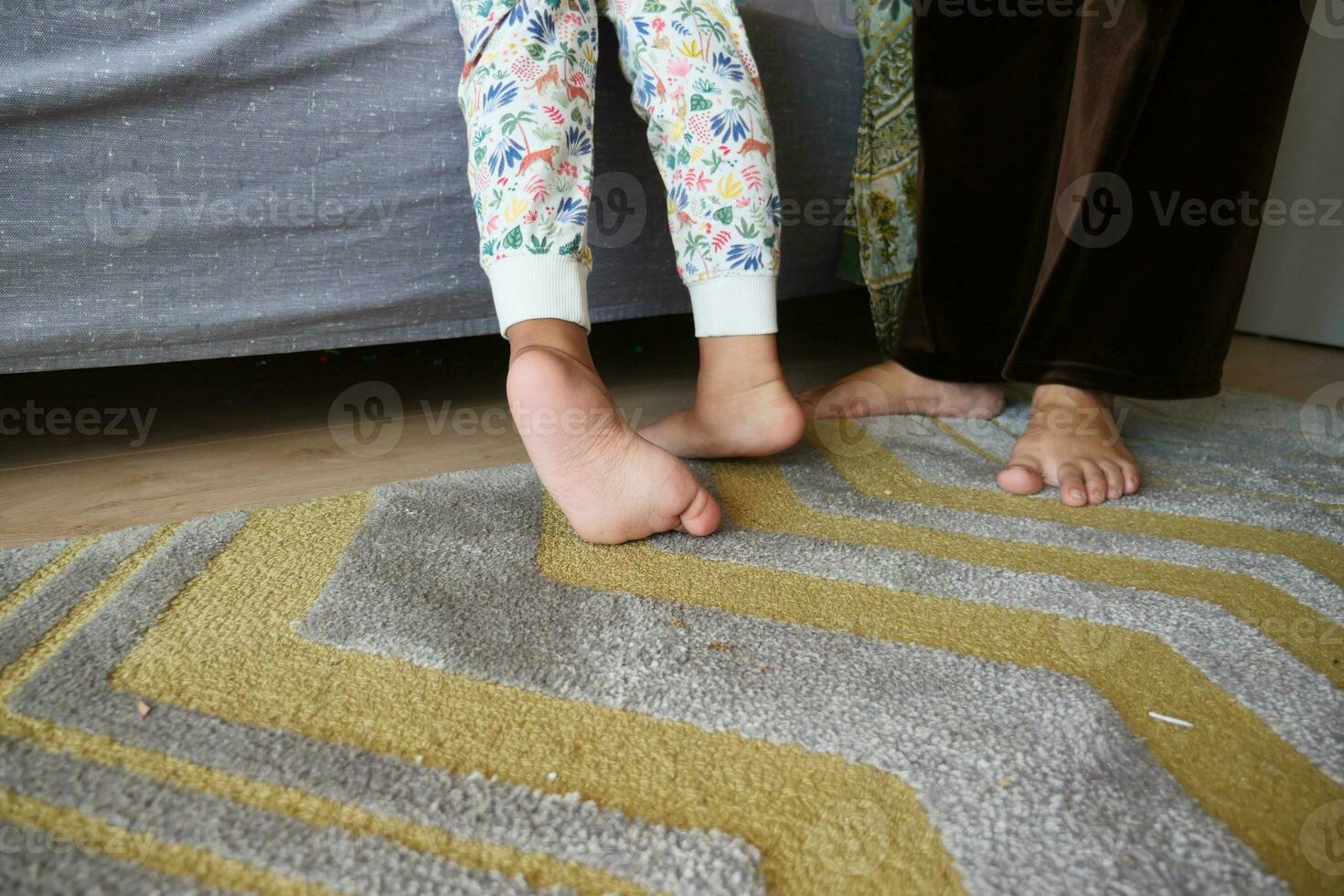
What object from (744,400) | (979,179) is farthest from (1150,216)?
(744,400)

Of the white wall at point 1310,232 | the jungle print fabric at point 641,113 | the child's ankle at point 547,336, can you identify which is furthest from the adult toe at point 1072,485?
the white wall at point 1310,232

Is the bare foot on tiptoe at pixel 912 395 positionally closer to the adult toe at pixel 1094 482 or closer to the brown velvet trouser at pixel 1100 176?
the brown velvet trouser at pixel 1100 176

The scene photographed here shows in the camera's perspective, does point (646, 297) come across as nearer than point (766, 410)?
No

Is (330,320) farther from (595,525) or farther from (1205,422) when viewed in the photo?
(1205,422)

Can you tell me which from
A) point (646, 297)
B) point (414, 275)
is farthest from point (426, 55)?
point (646, 297)

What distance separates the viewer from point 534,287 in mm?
599

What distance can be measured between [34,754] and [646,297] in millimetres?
734

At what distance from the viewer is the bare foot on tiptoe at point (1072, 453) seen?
738 mm

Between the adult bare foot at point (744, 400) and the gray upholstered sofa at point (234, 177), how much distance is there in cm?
29

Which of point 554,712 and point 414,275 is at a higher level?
point 414,275

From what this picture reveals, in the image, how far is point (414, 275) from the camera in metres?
0.83

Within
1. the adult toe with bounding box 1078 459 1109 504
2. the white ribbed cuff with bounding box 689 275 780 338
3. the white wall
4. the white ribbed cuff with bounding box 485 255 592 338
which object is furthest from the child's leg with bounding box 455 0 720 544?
the white wall

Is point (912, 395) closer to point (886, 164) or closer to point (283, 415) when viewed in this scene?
point (886, 164)

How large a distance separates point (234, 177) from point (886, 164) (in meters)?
0.74
